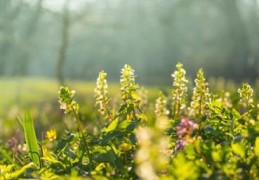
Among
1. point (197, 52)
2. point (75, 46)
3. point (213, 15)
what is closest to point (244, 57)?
point (197, 52)

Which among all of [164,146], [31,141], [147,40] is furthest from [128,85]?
[147,40]

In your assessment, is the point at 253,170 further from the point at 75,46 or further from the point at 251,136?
the point at 75,46

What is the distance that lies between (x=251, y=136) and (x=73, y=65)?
7415 cm

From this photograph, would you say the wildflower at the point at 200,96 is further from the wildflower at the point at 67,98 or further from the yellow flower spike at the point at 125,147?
the wildflower at the point at 67,98

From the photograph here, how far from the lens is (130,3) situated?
8006cm

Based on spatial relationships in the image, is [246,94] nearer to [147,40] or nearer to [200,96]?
[200,96]

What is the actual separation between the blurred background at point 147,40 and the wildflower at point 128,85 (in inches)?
1545

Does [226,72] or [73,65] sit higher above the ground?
[73,65]

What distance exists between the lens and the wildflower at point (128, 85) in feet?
8.02

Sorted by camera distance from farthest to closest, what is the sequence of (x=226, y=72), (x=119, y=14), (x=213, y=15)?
(x=119, y=14) → (x=213, y=15) → (x=226, y=72)

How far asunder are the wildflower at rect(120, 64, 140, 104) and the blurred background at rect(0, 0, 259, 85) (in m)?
39.3

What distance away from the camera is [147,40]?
235 feet

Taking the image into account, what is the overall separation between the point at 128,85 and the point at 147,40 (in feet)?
228

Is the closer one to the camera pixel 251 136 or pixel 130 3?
pixel 251 136
